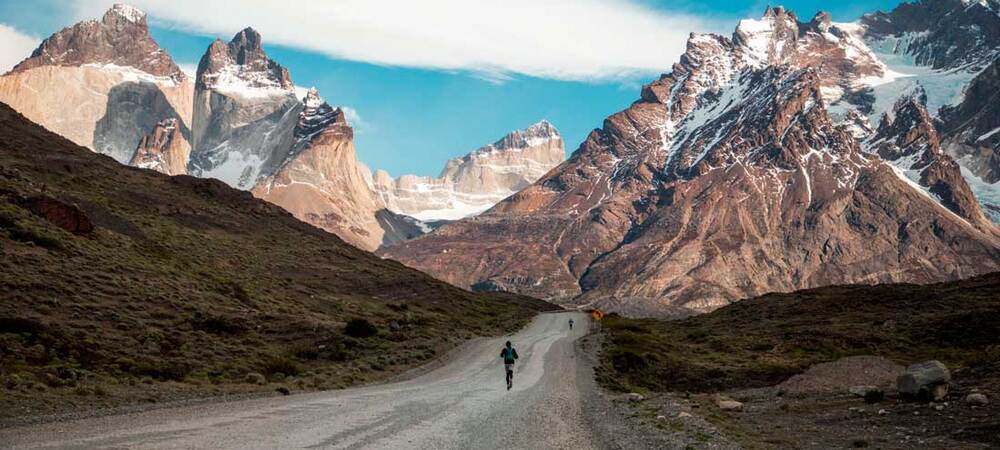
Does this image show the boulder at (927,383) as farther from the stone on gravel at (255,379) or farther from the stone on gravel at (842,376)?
the stone on gravel at (255,379)

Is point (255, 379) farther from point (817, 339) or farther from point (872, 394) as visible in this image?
point (817, 339)

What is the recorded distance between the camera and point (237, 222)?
118 meters

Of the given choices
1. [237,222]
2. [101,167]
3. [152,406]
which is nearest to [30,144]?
[101,167]

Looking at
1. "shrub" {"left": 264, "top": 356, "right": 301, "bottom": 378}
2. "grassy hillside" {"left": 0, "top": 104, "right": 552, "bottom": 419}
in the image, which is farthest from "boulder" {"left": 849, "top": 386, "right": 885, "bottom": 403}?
"shrub" {"left": 264, "top": 356, "right": 301, "bottom": 378}

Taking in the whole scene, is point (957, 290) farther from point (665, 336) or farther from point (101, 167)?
point (101, 167)

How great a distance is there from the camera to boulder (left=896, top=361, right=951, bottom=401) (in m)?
27.2

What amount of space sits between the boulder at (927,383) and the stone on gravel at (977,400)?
156cm

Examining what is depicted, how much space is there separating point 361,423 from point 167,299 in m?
39.6

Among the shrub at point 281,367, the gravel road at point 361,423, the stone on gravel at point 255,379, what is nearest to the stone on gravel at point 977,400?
the gravel road at point 361,423

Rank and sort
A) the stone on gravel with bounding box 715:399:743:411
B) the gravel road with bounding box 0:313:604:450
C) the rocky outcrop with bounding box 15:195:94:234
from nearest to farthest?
the gravel road with bounding box 0:313:604:450 → the stone on gravel with bounding box 715:399:743:411 → the rocky outcrop with bounding box 15:195:94:234

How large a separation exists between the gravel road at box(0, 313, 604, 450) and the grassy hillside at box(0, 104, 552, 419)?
14.0 ft

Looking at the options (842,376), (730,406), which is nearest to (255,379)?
(730,406)

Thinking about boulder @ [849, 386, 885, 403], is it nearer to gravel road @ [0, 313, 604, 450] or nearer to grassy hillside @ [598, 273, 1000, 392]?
grassy hillside @ [598, 273, 1000, 392]

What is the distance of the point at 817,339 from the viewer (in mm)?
69375
